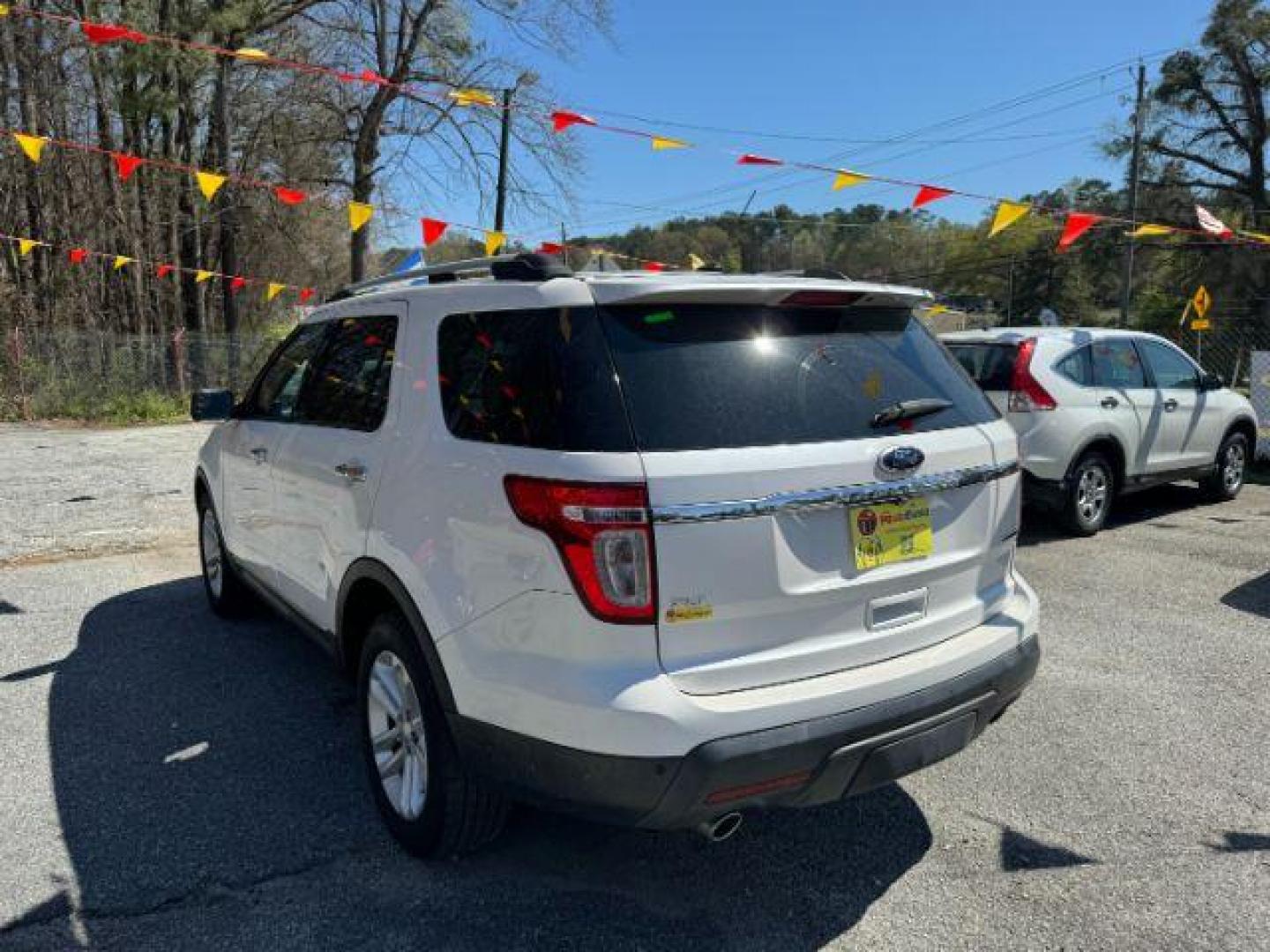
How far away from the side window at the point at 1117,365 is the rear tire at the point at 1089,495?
2.08 ft

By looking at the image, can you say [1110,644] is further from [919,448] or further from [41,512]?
[41,512]

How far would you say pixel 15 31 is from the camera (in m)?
18.4

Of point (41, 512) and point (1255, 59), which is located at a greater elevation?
point (1255, 59)

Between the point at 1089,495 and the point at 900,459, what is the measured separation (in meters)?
5.59

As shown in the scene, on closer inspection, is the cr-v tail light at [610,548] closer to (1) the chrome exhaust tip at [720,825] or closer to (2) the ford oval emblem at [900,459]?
(1) the chrome exhaust tip at [720,825]

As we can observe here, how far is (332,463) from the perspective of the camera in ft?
11.0

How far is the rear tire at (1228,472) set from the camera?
8641 mm

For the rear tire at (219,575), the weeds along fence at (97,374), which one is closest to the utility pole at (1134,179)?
the weeds along fence at (97,374)

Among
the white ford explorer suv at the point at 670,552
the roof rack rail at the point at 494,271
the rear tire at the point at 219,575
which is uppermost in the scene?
the roof rack rail at the point at 494,271

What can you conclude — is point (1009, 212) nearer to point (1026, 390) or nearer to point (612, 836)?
point (1026, 390)

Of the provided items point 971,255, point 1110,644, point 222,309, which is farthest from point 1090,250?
point 1110,644

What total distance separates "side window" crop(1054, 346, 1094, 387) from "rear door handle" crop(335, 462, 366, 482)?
19.0 feet

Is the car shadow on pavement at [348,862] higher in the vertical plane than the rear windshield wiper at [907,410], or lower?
lower

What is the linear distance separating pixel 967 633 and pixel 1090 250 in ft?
204
